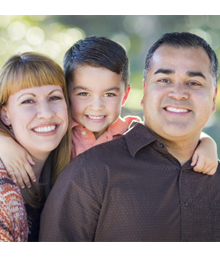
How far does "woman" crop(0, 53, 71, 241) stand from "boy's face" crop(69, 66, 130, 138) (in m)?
0.17

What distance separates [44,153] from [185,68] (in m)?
0.98

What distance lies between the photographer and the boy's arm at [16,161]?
8.38 feet

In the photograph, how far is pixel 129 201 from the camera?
2.29 metres

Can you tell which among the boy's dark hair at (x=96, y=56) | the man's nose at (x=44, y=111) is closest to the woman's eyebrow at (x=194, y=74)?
the boy's dark hair at (x=96, y=56)

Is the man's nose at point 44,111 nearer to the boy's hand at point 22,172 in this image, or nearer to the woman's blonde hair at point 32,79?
the woman's blonde hair at point 32,79

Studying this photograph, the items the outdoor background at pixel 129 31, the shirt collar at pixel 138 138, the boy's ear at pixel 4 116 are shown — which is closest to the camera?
the shirt collar at pixel 138 138

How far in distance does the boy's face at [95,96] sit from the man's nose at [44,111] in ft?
1.18

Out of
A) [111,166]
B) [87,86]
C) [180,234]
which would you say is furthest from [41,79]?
[180,234]

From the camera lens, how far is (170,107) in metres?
2.55

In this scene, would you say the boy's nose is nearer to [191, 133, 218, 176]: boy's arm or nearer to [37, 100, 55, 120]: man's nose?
[37, 100, 55, 120]: man's nose

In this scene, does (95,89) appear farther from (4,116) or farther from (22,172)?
(22,172)

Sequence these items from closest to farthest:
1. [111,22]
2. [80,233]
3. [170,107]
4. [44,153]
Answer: [80,233]
[170,107]
[44,153]
[111,22]

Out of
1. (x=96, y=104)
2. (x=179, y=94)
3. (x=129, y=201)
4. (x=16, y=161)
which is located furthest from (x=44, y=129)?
(x=179, y=94)

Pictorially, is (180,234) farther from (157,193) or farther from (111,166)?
(111,166)
